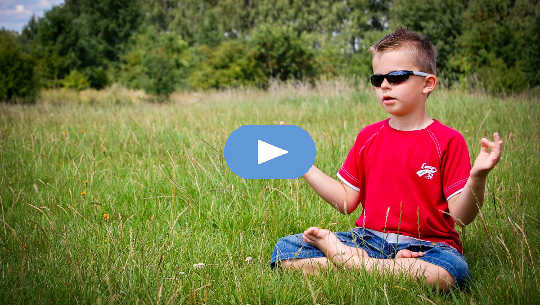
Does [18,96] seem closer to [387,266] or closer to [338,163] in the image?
[338,163]

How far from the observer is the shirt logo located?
1.68 m

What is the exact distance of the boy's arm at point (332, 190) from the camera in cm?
184

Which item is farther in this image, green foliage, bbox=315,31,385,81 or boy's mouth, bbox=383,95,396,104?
green foliage, bbox=315,31,385,81

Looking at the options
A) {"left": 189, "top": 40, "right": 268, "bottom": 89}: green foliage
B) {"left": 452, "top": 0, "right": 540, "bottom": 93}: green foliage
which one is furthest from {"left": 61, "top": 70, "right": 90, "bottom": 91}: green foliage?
{"left": 452, "top": 0, "right": 540, "bottom": 93}: green foliage

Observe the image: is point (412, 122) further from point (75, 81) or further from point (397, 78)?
point (75, 81)

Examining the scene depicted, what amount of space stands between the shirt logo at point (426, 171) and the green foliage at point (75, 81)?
58.7ft

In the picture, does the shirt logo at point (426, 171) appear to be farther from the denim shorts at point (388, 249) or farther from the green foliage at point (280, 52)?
the green foliage at point (280, 52)

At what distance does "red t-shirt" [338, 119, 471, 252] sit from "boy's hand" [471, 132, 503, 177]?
21 centimetres

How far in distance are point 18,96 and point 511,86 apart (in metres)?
13.9

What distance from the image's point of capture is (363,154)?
189 centimetres

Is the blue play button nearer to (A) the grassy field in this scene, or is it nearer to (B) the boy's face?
(A) the grassy field

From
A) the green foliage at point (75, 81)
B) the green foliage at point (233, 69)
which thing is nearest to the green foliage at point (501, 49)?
the green foliage at point (233, 69)

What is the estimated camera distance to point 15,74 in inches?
470

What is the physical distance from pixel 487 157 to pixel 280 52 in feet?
46.9
